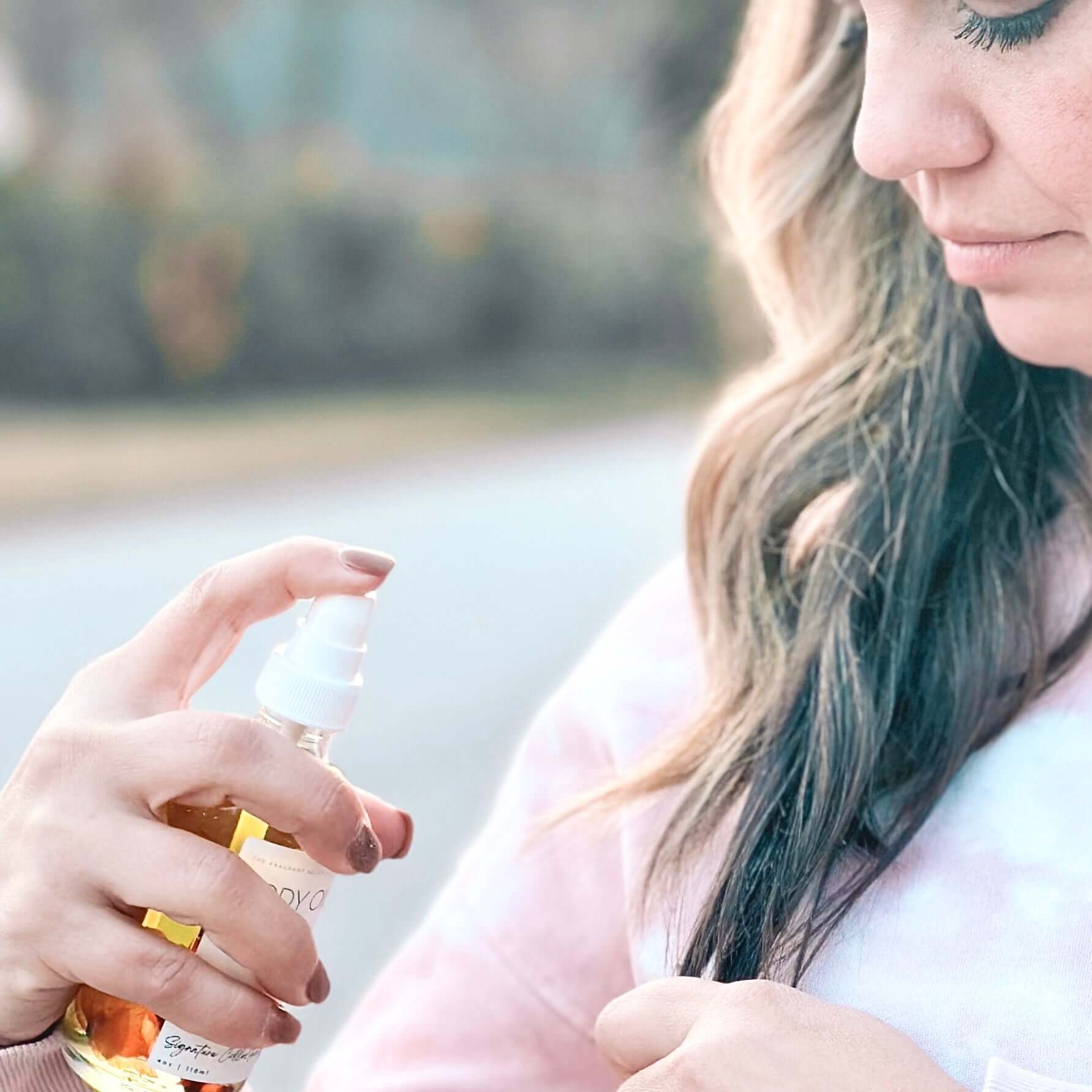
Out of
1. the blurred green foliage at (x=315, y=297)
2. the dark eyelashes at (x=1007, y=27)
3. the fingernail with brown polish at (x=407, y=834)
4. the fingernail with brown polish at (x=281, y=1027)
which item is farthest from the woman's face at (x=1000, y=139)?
the blurred green foliage at (x=315, y=297)

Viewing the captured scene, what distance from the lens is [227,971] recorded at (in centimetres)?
88

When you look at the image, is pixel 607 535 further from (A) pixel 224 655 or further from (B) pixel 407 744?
(A) pixel 224 655

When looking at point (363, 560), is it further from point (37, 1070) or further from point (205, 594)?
point (37, 1070)

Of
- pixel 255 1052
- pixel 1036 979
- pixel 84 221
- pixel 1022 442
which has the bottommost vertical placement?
pixel 84 221

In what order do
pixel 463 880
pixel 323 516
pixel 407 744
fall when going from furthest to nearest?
pixel 323 516, pixel 407 744, pixel 463 880

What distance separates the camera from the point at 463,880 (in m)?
1.22

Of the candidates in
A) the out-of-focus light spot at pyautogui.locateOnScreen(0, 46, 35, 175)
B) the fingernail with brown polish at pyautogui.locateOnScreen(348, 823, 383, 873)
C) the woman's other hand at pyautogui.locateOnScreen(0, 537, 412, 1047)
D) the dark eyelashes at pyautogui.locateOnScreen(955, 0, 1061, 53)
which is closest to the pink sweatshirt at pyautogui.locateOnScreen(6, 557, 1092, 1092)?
the woman's other hand at pyautogui.locateOnScreen(0, 537, 412, 1047)

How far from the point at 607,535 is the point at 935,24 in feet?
25.2

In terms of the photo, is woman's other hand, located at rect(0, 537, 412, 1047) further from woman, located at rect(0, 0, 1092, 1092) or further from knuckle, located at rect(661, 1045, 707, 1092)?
knuckle, located at rect(661, 1045, 707, 1092)

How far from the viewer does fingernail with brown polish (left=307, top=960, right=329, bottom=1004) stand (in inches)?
35.3

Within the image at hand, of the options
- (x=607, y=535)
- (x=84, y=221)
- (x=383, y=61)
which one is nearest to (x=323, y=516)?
(x=607, y=535)

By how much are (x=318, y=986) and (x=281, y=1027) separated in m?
0.03

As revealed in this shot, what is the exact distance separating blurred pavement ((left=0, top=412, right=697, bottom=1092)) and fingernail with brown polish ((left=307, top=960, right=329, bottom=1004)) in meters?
1.81

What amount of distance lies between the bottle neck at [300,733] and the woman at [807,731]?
5 centimetres
